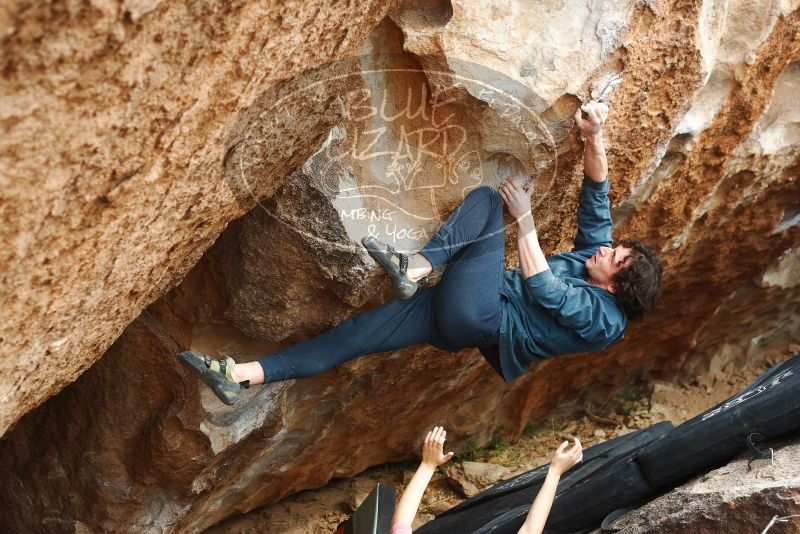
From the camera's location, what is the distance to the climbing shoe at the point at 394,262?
2828mm

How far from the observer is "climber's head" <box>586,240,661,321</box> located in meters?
3.10

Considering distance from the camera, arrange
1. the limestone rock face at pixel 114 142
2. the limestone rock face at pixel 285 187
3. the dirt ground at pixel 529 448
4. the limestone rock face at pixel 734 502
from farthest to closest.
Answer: the dirt ground at pixel 529 448 → the limestone rock face at pixel 734 502 → the limestone rock face at pixel 285 187 → the limestone rock face at pixel 114 142

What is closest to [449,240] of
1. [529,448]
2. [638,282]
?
[638,282]

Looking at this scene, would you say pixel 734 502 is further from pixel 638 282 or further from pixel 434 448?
pixel 434 448

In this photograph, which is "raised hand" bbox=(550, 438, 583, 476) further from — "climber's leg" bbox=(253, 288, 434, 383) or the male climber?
"climber's leg" bbox=(253, 288, 434, 383)

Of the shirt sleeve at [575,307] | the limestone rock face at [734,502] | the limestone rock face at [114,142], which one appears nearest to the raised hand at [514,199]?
the shirt sleeve at [575,307]

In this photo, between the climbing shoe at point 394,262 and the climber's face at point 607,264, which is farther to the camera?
the climber's face at point 607,264

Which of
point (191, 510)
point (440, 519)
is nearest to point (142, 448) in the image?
point (191, 510)

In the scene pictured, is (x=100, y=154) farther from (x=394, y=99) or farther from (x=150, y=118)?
(x=394, y=99)

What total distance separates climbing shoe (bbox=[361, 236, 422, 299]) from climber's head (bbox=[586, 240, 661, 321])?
705 mm

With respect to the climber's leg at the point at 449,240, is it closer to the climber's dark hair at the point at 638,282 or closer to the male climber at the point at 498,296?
the male climber at the point at 498,296

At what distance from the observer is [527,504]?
11.9 feet

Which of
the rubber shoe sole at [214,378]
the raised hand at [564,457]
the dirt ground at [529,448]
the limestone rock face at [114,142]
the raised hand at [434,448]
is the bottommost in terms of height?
the dirt ground at [529,448]

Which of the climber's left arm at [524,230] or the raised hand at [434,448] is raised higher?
the climber's left arm at [524,230]
